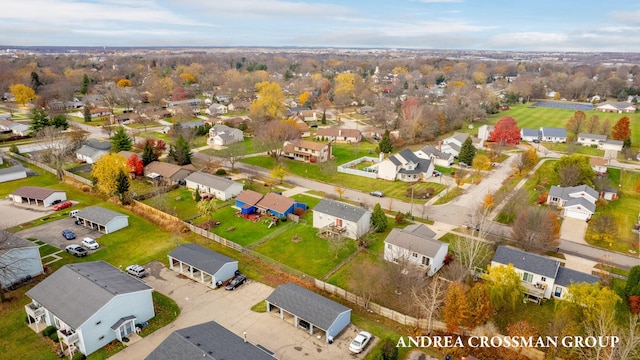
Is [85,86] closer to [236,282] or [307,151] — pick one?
[307,151]

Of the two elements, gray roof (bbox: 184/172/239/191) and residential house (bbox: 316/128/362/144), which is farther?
residential house (bbox: 316/128/362/144)

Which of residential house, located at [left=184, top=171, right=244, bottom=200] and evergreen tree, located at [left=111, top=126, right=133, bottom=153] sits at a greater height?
evergreen tree, located at [left=111, top=126, right=133, bottom=153]

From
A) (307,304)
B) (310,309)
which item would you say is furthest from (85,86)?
(310,309)

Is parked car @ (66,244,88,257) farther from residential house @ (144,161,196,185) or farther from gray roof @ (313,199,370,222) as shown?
gray roof @ (313,199,370,222)

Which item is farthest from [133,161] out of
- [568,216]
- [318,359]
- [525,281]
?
[568,216]

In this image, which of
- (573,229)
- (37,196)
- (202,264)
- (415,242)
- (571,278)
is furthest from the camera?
(37,196)

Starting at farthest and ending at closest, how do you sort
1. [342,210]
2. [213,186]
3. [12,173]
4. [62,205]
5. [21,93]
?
[21,93] → [12,173] → [213,186] → [62,205] → [342,210]

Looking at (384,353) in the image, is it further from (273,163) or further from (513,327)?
(273,163)

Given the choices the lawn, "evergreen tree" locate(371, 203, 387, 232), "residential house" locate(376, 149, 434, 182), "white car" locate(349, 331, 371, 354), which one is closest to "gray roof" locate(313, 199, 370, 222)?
"evergreen tree" locate(371, 203, 387, 232)
